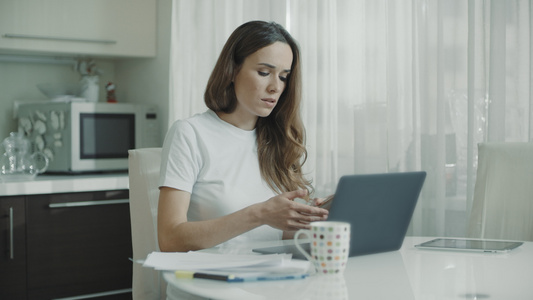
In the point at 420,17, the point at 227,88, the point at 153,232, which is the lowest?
the point at 153,232

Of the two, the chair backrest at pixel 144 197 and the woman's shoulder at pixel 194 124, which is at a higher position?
the woman's shoulder at pixel 194 124

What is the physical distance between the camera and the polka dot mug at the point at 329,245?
1.14 meters

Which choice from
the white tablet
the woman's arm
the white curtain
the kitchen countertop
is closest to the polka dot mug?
the woman's arm

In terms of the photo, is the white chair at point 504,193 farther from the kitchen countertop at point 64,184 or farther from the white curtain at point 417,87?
the kitchen countertop at point 64,184

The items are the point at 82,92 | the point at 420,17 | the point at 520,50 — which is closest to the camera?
the point at 520,50

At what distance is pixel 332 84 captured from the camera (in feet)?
8.79

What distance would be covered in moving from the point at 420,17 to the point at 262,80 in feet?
2.60

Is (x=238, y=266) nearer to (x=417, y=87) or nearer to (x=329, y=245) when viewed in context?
(x=329, y=245)

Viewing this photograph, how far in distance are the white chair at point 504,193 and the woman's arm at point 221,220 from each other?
78 centimetres

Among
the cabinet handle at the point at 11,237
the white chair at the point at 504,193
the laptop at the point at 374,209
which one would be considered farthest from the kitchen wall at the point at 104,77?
the laptop at the point at 374,209

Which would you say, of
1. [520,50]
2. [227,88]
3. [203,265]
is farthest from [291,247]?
[520,50]

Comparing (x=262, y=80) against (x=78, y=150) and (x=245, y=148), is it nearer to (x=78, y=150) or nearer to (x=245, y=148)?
(x=245, y=148)

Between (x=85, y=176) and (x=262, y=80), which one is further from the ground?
(x=262, y=80)

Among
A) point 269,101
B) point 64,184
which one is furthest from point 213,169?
point 64,184
